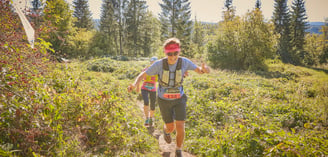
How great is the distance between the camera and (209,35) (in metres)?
26.4

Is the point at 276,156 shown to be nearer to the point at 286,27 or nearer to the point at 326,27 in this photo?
the point at 286,27

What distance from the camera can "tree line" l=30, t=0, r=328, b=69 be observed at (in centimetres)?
2122

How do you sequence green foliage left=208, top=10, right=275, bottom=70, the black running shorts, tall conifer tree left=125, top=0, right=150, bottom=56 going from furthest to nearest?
tall conifer tree left=125, top=0, right=150, bottom=56
green foliage left=208, top=10, right=275, bottom=70
the black running shorts

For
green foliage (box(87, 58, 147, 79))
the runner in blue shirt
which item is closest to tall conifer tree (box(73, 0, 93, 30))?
green foliage (box(87, 58, 147, 79))

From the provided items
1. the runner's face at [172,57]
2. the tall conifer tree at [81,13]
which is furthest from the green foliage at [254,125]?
the tall conifer tree at [81,13]

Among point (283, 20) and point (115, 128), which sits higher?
point (283, 20)

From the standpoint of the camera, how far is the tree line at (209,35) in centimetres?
2122

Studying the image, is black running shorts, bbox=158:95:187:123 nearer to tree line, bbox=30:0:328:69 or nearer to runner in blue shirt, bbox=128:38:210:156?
runner in blue shirt, bbox=128:38:210:156

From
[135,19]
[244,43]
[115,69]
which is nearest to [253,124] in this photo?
[115,69]

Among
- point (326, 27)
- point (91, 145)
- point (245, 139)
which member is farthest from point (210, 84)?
point (326, 27)

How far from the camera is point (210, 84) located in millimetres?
9078

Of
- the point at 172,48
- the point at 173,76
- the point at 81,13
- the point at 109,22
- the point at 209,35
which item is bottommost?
the point at 173,76

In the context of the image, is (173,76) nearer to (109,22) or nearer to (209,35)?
(209,35)

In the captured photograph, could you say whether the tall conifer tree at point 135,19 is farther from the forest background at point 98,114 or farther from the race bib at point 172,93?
the race bib at point 172,93
